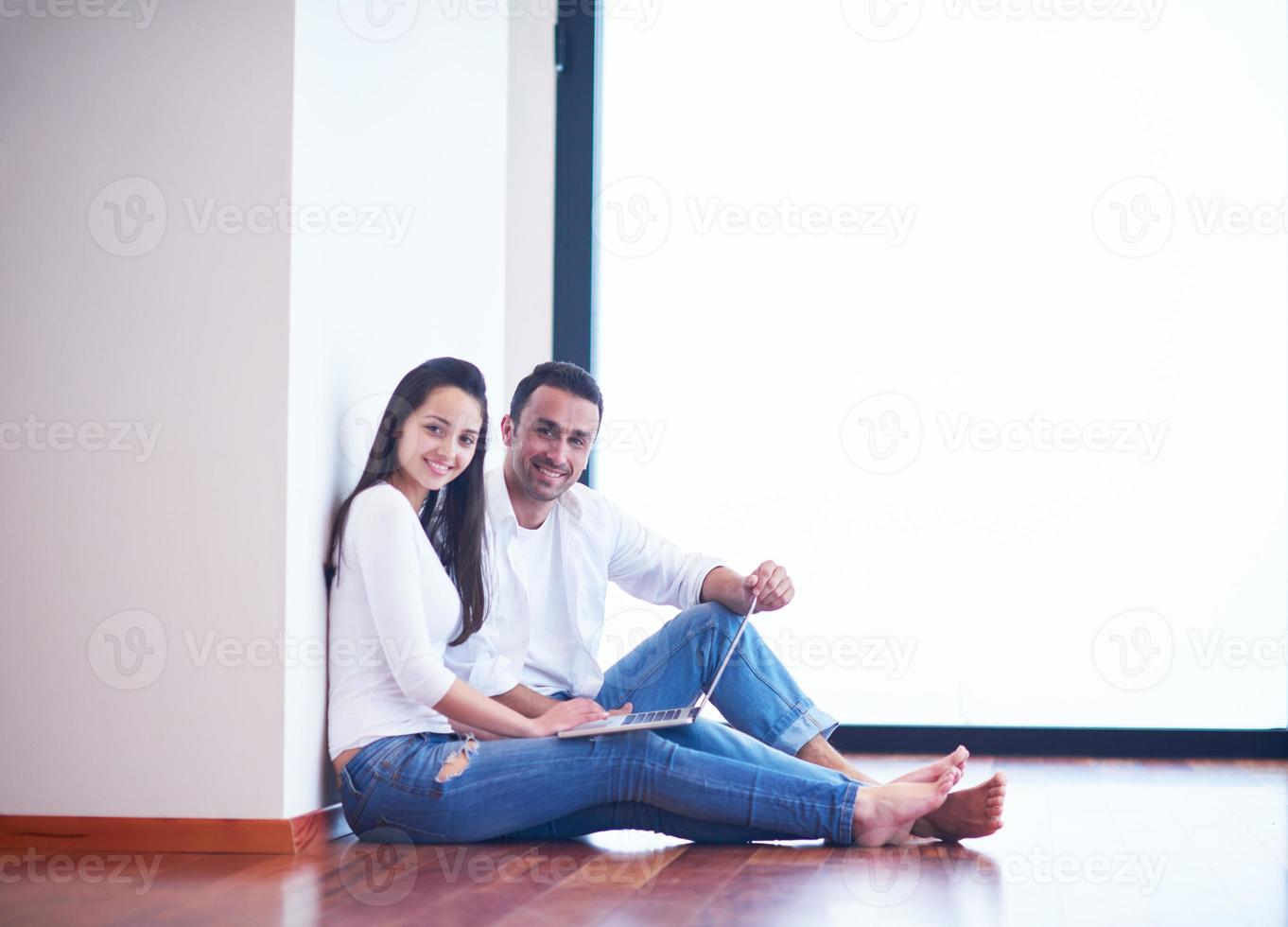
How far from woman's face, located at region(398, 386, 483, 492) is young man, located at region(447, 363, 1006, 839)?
0.71ft

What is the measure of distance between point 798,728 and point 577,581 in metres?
0.51

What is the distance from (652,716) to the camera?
85.8 inches

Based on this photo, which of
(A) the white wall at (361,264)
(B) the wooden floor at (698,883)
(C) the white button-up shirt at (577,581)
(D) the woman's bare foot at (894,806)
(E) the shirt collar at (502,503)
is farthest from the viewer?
(E) the shirt collar at (502,503)

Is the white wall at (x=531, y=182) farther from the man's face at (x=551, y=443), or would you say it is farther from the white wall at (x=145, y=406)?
the white wall at (x=145, y=406)

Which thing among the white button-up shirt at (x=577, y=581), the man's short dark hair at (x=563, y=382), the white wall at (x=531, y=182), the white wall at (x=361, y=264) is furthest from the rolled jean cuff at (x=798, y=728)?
the white wall at (x=531, y=182)

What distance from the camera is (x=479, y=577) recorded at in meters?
2.30

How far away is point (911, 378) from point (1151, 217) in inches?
31.9

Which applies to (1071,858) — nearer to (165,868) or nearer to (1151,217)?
(165,868)

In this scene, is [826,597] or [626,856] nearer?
[626,856]

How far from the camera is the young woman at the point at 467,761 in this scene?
206 centimetres

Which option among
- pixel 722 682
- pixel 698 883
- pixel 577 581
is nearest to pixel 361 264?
pixel 577 581

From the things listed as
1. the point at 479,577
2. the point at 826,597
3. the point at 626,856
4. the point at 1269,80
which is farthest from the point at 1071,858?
the point at 1269,80

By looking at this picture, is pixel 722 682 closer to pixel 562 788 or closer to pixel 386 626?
pixel 562 788

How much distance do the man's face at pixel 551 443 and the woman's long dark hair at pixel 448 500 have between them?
13 cm
